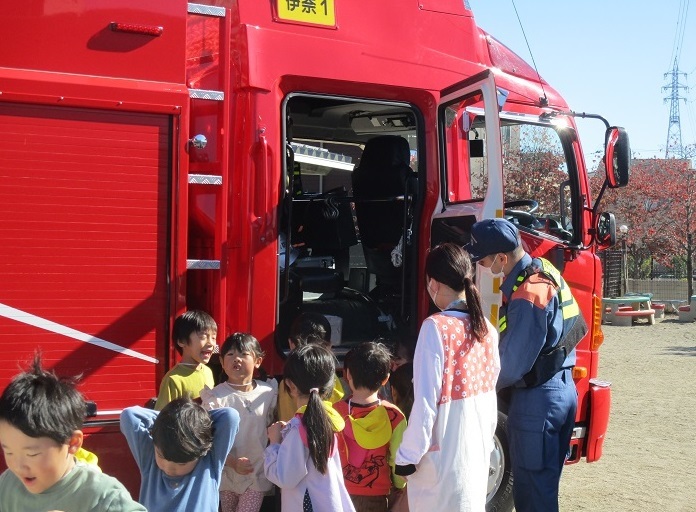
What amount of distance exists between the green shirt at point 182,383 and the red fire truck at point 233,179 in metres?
0.17

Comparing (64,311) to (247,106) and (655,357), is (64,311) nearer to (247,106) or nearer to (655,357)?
(247,106)

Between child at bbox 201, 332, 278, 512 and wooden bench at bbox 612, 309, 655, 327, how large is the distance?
1586 cm

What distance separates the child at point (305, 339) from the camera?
4.16 meters

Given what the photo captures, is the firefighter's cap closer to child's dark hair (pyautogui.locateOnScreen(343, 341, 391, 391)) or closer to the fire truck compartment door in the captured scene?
child's dark hair (pyautogui.locateOnScreen(343, 341, 391, 391))

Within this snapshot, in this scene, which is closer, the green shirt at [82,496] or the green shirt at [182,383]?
the green shirt at [82,496]

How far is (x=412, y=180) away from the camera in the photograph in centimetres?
564

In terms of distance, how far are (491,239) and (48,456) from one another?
2.44 metres

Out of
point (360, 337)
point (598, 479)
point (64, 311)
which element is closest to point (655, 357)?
point (598, 479)

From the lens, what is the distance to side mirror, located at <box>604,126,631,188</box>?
17.4 ft

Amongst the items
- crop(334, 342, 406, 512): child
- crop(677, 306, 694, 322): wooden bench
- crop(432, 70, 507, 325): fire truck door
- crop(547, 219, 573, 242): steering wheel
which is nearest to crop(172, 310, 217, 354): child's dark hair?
crop(334, 342, 406, 512): child

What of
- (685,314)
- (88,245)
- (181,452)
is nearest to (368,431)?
(181,452)

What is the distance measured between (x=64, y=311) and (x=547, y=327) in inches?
90.5

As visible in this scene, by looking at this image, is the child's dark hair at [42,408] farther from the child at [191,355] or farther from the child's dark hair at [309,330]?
the child's dark hair at [309,330]

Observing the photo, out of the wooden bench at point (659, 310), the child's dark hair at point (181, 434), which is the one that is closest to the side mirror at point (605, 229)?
the child's dark hair at point (181, 434)
